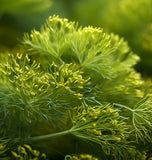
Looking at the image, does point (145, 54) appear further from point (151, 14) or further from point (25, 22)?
point (25, 22)

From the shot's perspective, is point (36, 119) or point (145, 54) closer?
point (36, 119)

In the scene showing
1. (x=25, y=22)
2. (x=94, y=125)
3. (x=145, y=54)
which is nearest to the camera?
(x=94, y=125)

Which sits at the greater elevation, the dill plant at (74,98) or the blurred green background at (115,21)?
the blurred green background at (115,21)

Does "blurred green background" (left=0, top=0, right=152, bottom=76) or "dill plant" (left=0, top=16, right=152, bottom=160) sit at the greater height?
"blurred green background" (left=0, top=0, right=152, bottom=76)

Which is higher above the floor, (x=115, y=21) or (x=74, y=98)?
(x=115, y=21)

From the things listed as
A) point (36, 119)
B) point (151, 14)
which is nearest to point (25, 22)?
point (151, 14)

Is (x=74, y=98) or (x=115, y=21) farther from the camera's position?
(x=115, y=21)

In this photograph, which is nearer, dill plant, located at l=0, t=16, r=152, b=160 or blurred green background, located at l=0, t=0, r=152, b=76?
dill plant, located at l=0, t=16, r=152, b=160

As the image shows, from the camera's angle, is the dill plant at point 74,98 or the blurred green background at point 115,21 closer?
the dill plant at point 74,98
